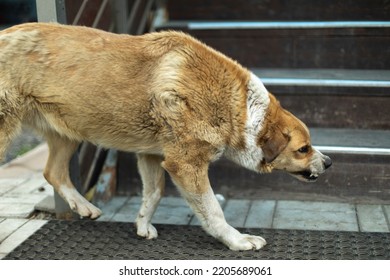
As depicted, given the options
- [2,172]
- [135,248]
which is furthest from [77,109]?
[2,172]

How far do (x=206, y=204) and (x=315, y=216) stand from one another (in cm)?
106

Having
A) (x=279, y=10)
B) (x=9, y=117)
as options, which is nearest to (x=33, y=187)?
(x=9, y=117)

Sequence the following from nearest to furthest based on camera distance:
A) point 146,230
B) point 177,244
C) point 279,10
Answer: point 177,244
point 146,230
point 279,10

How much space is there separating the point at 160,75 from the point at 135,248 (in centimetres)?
108

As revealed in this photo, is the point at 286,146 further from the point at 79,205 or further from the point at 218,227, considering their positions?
the point at 79,205

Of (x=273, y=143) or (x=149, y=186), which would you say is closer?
(x=273, y=143)

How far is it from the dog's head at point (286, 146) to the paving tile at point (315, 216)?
514 mm

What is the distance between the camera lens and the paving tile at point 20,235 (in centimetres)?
415

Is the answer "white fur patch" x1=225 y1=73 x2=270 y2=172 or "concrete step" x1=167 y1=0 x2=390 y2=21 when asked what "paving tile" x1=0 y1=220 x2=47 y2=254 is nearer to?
"white fur patch" x1=225 y1=73 x2=270 y2=172

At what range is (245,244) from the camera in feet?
13.3

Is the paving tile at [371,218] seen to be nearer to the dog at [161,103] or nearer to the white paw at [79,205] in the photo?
the dog at [161,103]

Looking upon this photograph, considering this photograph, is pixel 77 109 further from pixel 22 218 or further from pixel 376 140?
pixel 376 140

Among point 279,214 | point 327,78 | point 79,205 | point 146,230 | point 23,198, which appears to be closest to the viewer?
point 146,230

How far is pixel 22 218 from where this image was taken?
477cm
